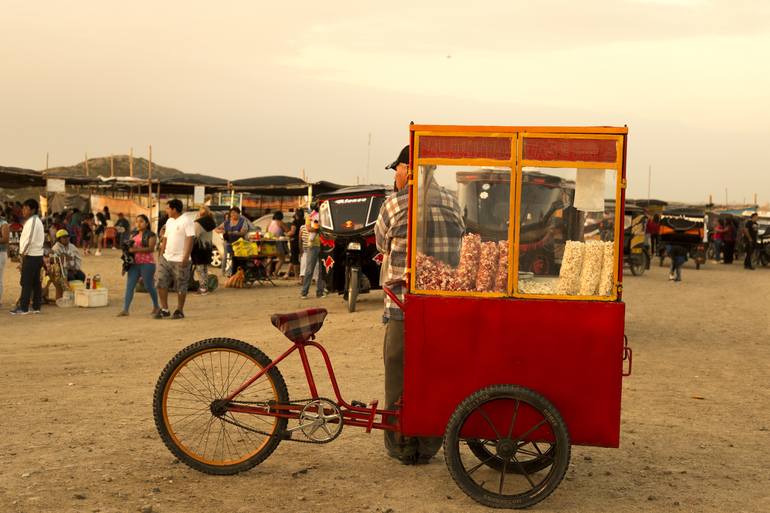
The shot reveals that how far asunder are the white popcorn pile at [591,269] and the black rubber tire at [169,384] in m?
1.79

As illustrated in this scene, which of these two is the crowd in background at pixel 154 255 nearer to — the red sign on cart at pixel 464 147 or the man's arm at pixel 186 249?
the man's arm at pixel 186 249

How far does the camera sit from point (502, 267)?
17.4 ft

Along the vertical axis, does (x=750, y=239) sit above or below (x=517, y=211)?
below

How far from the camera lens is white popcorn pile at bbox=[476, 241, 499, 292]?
5336 millimetres

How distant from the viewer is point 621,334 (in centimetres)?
512

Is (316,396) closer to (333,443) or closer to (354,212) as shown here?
(333,443)

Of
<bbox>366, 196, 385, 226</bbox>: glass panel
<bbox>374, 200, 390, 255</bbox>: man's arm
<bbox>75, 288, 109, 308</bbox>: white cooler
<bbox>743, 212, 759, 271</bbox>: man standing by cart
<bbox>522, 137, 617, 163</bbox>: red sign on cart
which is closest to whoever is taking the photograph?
<bbox>522, 137, 617, 163</bbox>: red sign on cart

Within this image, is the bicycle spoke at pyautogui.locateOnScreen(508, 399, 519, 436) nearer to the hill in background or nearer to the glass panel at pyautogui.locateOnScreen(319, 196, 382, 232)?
the glass panel at pyautogui.locateOnScreen(319, 196, 382, 232)

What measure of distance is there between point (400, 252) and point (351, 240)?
32.8 ft

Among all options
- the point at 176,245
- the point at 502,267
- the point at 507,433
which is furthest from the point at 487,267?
the point at 176,245

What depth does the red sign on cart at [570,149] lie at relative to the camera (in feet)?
17.0

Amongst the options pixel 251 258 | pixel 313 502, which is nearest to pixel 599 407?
pixel 313 502

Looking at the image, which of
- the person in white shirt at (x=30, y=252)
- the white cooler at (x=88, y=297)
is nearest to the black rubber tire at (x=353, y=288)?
the white cooler at (x=88, y=297)

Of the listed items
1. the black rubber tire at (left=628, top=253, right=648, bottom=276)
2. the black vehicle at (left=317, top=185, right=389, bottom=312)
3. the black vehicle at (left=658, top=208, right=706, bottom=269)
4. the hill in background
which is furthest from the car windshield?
the hill in background
